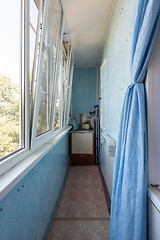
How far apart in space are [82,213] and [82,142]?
180 centimetres

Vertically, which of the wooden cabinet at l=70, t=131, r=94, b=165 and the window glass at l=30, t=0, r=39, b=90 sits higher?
the window glass at l=30, t=0, r=39, b=90

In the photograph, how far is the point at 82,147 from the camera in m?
3.47

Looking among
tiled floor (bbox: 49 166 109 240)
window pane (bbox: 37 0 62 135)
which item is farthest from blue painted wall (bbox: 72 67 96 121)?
window pane (bbox: 37 0 62 135)

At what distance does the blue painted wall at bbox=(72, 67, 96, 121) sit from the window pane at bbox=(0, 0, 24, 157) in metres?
3.15

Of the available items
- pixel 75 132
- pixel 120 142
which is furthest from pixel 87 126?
pixel 120 142

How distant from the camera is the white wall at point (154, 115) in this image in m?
0.87

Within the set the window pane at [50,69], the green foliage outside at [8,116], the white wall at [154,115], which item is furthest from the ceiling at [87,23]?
the green foliage outside at [8,116]

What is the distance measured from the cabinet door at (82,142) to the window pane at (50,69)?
1790 mm

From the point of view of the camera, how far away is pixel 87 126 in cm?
376

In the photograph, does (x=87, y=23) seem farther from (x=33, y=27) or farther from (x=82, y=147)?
(x=82, y=147)

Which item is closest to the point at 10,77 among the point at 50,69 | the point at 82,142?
the point at 50,69

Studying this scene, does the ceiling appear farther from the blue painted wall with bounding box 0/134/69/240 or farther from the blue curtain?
the blue painted wall with bounding box 0/134/69/240

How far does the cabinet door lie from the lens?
346 centimetres

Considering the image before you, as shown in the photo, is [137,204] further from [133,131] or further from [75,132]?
[75,132]
